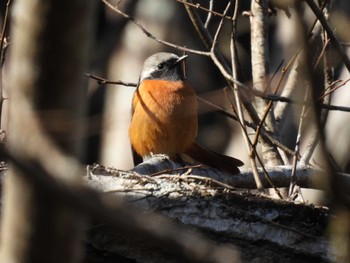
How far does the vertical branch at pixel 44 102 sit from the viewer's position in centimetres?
208

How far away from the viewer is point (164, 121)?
7.70 metres

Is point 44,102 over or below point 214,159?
over

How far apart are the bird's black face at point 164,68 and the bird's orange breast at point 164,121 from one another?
43 centimetres

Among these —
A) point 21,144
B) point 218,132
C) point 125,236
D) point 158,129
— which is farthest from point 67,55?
point 218,132

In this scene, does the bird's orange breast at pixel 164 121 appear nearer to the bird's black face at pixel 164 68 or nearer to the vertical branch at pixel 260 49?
the bird's black face at pixel 164 68

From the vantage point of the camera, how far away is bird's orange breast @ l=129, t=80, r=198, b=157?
7.66m

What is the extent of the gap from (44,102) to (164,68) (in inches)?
253

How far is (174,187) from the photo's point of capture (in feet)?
14.8

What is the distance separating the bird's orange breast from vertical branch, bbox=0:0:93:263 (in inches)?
216

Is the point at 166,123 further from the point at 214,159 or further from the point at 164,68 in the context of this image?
the point at 164,68

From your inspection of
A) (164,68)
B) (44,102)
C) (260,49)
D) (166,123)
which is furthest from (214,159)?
(44,102)

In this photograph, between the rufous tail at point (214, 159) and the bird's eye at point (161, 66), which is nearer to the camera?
the rufous tail at point (214, 159)

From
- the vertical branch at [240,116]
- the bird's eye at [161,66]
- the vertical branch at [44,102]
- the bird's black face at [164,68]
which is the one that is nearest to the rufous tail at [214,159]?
the vertical branch at [240,116]

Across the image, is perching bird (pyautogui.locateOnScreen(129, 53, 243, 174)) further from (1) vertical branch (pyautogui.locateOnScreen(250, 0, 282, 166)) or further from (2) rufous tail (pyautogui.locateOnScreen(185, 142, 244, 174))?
(1) vertical branch (pyautogui.locateOnScreen(250, 0, 282, 166))
